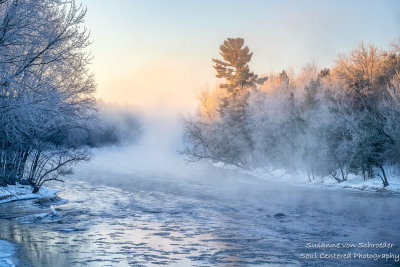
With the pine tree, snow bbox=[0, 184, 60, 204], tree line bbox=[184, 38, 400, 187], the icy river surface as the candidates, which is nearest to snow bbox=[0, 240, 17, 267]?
the icy river surface

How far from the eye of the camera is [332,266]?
13633mm

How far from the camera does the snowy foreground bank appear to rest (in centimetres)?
3534

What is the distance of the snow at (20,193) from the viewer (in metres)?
25.8

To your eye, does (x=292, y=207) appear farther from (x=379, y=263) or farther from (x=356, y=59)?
(x=356, y=59)

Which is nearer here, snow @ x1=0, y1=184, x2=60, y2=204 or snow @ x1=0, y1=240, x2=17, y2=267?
snow @ x1=0, y1=240, x2=17, y2=267

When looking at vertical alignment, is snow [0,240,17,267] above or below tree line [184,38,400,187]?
below

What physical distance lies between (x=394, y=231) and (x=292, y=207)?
8221 mm

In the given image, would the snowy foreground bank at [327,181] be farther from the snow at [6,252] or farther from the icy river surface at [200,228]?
the snow at [6,252]

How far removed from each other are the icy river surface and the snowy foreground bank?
3.03 meters

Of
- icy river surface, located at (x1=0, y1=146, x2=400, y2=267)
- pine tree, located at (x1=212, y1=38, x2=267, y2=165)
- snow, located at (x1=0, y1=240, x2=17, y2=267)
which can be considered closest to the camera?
snow, located at (x1=0, y1=240, x2=17, y2=267)

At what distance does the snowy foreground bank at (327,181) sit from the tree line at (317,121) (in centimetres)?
72

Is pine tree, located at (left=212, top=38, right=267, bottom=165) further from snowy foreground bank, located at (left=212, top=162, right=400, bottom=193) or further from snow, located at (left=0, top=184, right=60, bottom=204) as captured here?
snow, located at (left=0, top=184, right=60, bottom=204)

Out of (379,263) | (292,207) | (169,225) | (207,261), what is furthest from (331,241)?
(292,207)

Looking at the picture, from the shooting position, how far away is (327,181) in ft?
138
